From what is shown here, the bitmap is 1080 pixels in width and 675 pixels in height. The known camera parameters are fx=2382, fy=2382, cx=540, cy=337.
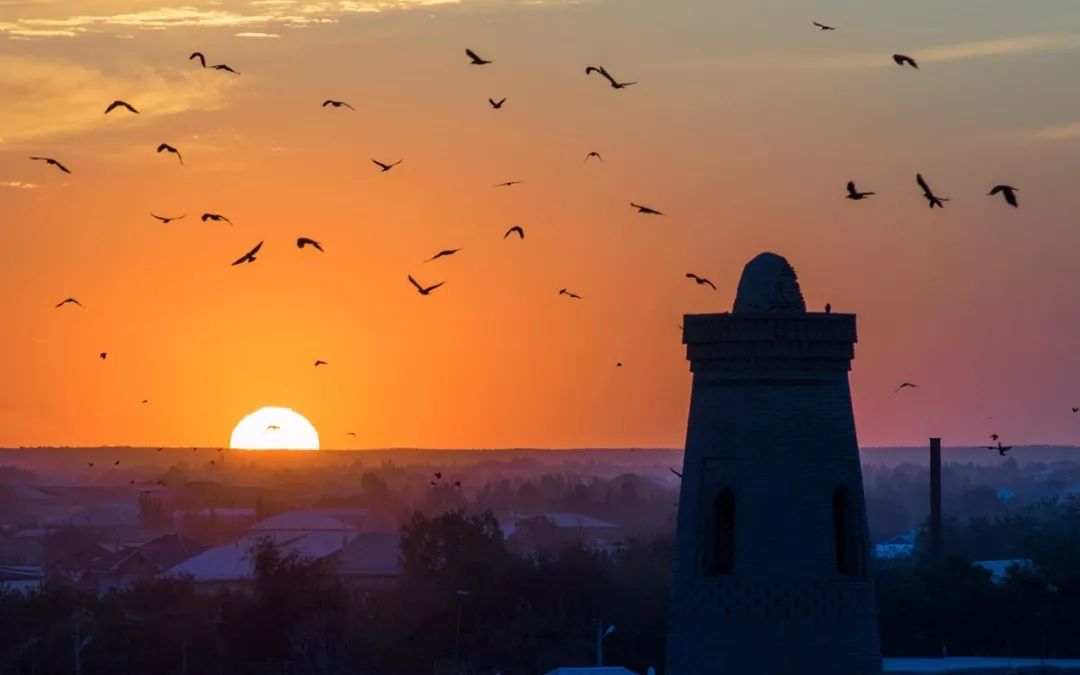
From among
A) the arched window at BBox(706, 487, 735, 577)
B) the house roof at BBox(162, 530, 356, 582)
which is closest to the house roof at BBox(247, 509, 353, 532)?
the house roof at BBox(162, 530, 356, 582)

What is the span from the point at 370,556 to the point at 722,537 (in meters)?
106

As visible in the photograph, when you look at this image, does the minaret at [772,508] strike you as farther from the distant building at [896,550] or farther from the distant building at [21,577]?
the distant building at [21,577]

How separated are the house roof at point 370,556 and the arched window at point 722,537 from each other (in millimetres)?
94252

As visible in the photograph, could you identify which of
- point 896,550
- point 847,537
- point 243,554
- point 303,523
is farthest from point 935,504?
point 847,537

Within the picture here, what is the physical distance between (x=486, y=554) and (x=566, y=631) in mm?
12933

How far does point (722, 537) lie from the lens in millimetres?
28297

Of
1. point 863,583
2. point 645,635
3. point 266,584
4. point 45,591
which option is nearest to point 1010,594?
point 645,635

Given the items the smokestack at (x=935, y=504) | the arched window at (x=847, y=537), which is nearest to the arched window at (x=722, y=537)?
the arched window at (x=847, y=537)

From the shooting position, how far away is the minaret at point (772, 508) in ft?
90.9

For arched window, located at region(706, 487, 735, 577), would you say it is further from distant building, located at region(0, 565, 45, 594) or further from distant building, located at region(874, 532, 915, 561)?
distant building, located at region(0, 565, 45, 594)

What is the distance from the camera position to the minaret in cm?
2772

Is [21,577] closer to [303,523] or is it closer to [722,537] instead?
[303,523]

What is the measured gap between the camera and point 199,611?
91.5 meters

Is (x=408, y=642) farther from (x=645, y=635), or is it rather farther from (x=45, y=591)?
(x=45, y=591)
